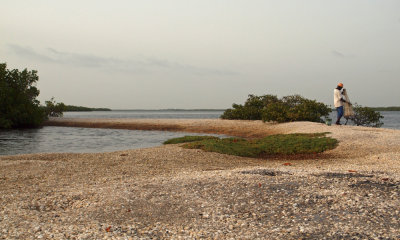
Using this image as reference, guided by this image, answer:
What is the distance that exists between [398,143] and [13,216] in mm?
16615

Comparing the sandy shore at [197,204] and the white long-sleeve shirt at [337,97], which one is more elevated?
the white long-sleeve shirt at [337,97]

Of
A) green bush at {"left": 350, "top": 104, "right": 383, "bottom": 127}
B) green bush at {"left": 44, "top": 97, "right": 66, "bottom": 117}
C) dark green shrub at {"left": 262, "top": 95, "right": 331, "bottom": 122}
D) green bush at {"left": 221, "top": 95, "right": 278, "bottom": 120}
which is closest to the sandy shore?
dark green shrub at {"left": 262, "top": 95, "right": 331, "bottom": 122}

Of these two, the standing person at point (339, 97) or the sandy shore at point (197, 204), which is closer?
the sandy shore at point (197, 204)

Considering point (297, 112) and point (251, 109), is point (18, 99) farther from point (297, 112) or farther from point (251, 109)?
point (297, 112)

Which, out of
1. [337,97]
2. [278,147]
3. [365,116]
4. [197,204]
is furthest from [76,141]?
[365,116]

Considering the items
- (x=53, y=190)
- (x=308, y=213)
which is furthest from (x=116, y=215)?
(x=308, y=213)

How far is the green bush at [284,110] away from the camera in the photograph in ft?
103

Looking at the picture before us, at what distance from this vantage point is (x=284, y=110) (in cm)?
3188

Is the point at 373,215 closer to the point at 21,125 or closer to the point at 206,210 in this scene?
the point at 206,210

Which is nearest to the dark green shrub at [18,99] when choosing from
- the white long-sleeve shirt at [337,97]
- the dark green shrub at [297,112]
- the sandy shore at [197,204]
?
the dark green shrub at [297,112]

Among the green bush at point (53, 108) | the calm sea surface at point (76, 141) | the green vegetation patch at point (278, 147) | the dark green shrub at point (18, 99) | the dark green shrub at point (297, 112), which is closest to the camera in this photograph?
the green vegetation patch at point (278, 147)

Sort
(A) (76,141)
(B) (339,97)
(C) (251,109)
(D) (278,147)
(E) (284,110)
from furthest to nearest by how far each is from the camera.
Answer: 1. (C) (251,109)
2. (E) (284,110)
3. (A) (76,141)
4. (B) (339,97)
5. (D) (278,147)

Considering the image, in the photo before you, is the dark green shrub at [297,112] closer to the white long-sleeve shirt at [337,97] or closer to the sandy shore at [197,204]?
the white long-sleeve shirt at [337,97]

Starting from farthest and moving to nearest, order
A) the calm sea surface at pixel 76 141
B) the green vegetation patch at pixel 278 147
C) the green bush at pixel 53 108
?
the green bush at pixel 53 108
the calm sea surface at pixel 76 141
the green vegetation patch at pixel 278 147
